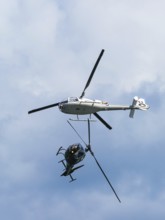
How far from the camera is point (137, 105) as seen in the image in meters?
133

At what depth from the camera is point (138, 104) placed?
Result: 134 m

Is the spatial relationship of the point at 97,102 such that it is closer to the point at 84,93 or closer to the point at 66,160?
the point at 84,93

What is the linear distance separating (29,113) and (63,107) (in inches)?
336

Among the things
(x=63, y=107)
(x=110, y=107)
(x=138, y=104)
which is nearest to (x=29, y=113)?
(x=63, y=107)

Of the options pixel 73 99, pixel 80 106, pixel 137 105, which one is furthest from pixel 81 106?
pixel 137 105

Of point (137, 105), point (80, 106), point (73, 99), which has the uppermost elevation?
point (137, 105)

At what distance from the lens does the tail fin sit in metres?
132

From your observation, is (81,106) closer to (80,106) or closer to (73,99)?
(80,106)

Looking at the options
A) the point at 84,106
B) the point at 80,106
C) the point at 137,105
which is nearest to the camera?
the point at 80,106

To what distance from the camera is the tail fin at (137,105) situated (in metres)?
132

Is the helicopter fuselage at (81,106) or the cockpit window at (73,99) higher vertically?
the cockpit window at (73,99)

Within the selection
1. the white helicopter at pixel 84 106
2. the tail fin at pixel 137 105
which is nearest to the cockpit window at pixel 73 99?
the white helicopter at pixel 84 106

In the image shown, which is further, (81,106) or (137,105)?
(137,105)

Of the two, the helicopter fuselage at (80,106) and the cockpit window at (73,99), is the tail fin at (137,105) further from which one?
the cockpit window at (73,99)
